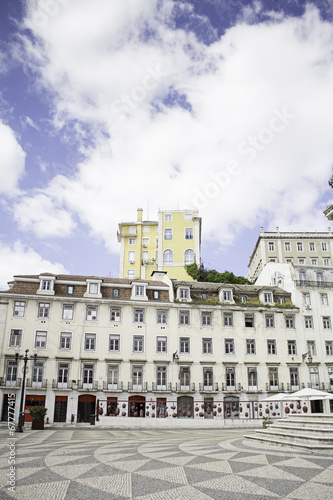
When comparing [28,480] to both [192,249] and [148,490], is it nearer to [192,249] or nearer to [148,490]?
[148,490]

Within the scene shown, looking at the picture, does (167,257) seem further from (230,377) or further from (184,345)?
(230,377)

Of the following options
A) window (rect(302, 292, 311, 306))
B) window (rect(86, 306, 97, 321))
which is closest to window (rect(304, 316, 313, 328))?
window (rect(302, 292, 311, 306))

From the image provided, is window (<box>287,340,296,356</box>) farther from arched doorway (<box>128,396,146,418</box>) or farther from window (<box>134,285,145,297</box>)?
window (<box>134,285,145,297</box>)

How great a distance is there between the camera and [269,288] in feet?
144

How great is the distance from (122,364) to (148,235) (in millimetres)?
30607

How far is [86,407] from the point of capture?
3647 cm

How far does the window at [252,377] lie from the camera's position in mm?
39344

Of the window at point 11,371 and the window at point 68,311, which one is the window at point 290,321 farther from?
the window at point 11,371

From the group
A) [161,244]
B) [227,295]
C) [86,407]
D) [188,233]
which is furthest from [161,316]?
[188,233]

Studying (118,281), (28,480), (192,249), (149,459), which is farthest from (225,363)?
(28,480)

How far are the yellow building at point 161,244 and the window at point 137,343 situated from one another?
20.0 m

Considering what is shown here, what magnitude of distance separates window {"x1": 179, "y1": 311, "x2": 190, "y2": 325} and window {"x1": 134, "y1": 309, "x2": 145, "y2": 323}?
371 centimetres

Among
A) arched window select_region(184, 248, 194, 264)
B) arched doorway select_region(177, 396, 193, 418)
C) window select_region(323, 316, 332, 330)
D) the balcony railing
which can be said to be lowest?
arched doorway select_region(177, 396, 193, 418)

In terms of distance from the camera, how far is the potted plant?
80.2 ft
